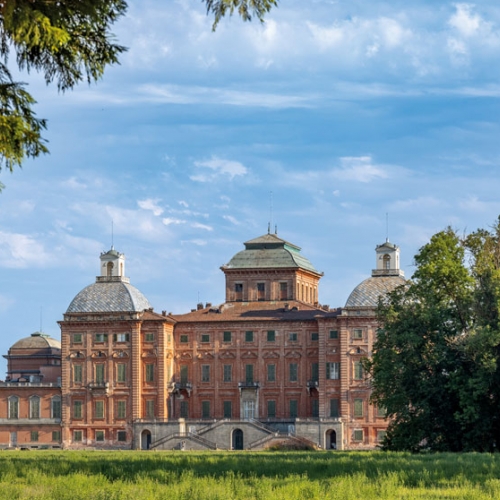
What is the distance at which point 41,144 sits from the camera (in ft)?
67.2

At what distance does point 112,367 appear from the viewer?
10112 centimetres

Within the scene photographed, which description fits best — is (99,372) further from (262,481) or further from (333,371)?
(262,481)

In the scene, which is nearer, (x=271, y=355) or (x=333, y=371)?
(x=333, y=371)

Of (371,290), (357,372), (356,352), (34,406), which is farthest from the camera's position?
(34,406)

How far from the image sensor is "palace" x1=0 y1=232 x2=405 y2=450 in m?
97.9

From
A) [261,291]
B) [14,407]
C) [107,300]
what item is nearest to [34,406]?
[14,407]

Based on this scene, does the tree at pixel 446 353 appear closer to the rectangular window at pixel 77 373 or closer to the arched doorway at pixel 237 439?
the arched doorway at pixel 237 439

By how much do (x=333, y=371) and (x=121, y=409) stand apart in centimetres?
1684

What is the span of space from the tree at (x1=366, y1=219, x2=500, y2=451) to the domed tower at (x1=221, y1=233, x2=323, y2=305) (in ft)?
156

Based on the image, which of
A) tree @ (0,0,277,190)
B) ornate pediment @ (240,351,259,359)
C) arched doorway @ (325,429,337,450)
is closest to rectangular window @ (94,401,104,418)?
ornate pediment @ (240,351,259,359)

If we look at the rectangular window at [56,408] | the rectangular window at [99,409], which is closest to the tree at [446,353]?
the rectangular window at [99,409]

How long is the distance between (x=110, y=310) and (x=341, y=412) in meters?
20.0

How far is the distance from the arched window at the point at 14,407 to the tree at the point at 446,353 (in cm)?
5128

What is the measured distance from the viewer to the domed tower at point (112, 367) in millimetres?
100125
